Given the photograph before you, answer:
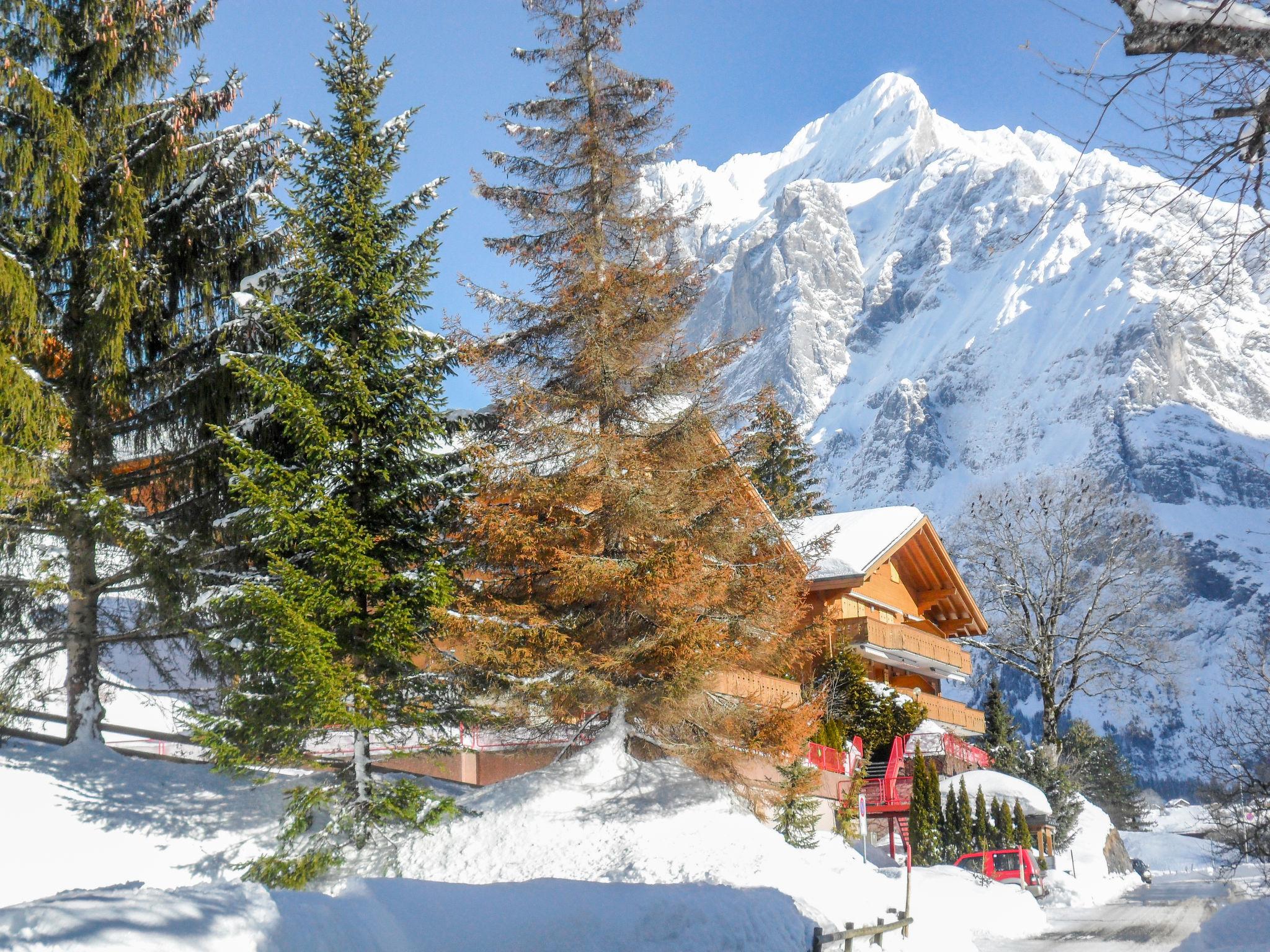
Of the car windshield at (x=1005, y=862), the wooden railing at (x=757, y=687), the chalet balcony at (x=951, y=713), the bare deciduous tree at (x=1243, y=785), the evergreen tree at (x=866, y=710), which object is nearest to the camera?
the bare deciduous tree at (x=1243, y=785)

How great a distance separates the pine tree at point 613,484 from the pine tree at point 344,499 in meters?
1.01

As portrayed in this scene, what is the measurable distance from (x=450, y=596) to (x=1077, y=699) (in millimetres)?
171834

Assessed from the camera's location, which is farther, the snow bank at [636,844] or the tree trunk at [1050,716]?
the tree trunk at [1050,716]

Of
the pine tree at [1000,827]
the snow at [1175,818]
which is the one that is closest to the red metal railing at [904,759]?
the pine tree at [1000,827]

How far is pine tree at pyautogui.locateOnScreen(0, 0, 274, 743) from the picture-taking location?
14.8m

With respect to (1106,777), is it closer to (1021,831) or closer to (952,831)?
(1021,831)

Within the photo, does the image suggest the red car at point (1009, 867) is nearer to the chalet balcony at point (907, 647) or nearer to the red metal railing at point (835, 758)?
the red metal railing at point (835, 758)

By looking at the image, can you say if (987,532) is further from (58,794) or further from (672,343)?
(58,794)

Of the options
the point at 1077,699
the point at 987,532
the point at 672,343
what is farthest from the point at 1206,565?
the point at 672,343

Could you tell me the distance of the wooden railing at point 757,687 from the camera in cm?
1564

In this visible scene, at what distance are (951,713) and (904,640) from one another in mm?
4283

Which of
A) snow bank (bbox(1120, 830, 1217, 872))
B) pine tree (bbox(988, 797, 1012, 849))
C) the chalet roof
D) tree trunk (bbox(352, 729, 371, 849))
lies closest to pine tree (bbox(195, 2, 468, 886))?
tree trunk (bbox(352, 729, 371, 849))

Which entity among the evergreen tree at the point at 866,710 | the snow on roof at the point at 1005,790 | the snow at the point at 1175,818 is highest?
the evergreen tree at the point at 866,710

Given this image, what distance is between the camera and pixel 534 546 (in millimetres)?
15211
